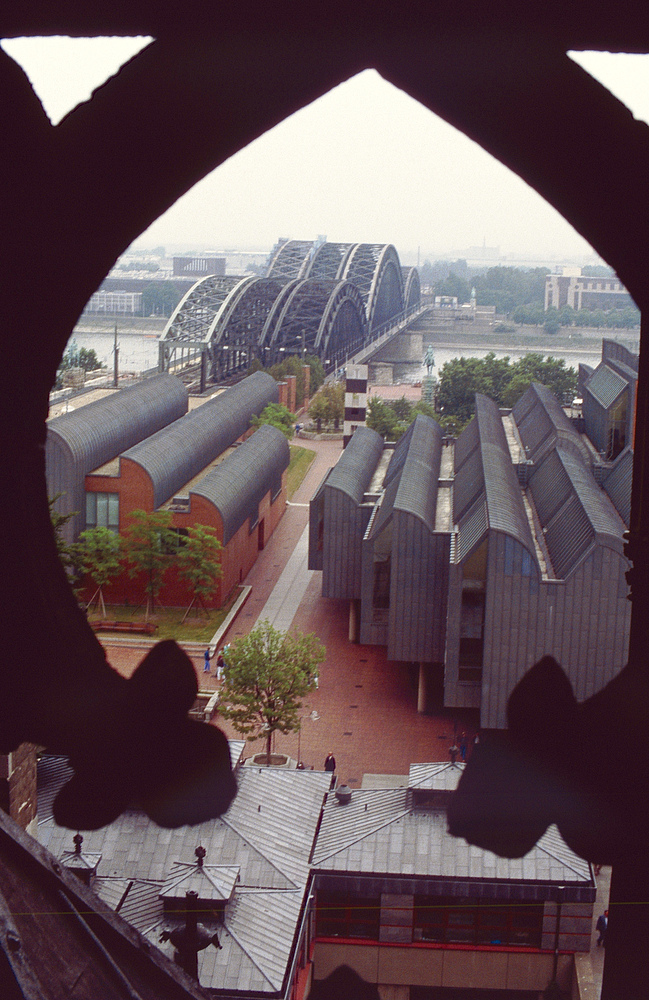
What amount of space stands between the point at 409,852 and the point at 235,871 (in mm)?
2170

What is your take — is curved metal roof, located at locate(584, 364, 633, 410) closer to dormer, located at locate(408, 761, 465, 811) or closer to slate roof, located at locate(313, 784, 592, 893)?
dormer, located at locate(408, 761, 465, 811)

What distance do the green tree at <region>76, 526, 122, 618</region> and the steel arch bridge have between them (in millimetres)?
23313

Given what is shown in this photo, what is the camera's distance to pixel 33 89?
1.04 meters

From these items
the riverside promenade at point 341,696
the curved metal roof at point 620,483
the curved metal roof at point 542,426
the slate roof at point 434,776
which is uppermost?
the curved metal roof at point 542,426

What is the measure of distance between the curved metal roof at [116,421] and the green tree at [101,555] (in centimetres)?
181

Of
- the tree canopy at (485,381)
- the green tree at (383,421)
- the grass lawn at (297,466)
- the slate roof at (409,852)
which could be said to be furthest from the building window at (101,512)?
the tree canopy at (485,381)

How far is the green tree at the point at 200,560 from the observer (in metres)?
21.7

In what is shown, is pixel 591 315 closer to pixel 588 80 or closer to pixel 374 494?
pixel 374 494

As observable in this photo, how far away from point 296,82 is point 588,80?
268mm

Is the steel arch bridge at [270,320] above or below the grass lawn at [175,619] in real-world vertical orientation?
above

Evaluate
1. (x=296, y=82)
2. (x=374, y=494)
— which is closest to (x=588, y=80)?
(x=296, y=82)

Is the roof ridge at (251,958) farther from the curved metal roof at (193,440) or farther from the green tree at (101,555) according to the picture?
the curved metal roof at (193,440)

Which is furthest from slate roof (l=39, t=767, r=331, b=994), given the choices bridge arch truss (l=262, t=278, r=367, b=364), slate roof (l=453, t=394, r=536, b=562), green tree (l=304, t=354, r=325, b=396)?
bridge arch truss (l=262, t=278, r=367, b=364)

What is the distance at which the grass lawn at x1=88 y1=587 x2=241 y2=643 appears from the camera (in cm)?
2133
